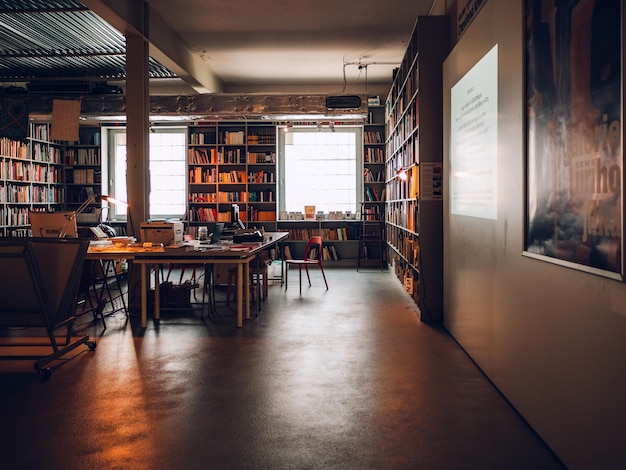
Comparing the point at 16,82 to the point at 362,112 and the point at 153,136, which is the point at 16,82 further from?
the point at 362,112

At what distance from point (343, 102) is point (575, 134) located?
734cm

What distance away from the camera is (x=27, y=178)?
31.7 feet

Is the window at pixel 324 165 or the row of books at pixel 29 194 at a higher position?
the window at pixel 324 165

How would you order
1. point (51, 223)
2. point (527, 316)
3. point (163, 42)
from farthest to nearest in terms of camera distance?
point (163, 42) → point (51, 223) → point (527, 316)

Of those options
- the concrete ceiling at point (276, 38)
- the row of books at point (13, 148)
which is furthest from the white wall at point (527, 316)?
the row of books at point (13, 148)

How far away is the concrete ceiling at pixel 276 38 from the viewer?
673 cm

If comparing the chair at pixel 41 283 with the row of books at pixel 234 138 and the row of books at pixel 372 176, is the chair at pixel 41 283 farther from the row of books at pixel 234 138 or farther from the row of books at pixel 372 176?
the row of books at pixel 372 176

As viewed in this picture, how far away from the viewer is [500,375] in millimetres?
3389

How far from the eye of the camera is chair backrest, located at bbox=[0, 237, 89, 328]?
4070mm

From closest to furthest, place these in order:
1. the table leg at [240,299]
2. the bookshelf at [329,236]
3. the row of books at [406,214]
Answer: the table leg at [240,299] < the row of books at [406,214] < the bookshelf at [329,236]

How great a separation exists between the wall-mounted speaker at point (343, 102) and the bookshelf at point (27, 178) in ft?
18.2

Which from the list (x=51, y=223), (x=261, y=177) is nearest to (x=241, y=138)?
(x=261, y=177)

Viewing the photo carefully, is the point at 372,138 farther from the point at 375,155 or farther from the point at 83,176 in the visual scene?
the point at 83,176

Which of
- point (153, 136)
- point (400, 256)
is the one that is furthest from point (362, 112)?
point (153, 136)
